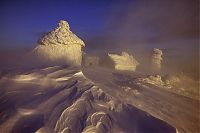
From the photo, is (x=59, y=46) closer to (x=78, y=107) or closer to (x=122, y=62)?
(x=122, y=62)

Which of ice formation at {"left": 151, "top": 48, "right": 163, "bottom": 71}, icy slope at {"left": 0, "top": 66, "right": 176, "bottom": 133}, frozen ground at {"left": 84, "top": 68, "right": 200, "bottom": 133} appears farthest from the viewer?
ice formation at {"left": 151, "top": 48, "right": 163, "bottom": 71}

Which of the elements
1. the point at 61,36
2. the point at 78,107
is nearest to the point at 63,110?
the point at 78,107

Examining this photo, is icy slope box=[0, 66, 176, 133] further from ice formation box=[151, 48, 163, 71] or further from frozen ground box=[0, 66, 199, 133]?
ice formation box=[151, 48, 163, 71]

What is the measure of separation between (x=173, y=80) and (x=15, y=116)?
6697 mm

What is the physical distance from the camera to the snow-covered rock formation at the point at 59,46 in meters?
10.9

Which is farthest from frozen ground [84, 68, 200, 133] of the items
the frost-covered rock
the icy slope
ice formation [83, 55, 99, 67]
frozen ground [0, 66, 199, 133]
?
ice formation [83, 55, 99, 67]

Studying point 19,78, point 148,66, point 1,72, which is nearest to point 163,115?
point 19,78

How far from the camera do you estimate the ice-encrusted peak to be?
11156 mm

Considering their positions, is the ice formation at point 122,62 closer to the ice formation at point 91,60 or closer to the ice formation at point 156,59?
the ice formation at point 91,60

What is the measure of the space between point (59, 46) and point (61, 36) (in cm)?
47

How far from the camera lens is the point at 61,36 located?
11.2m

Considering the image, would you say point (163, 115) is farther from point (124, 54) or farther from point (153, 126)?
point (124, 54)

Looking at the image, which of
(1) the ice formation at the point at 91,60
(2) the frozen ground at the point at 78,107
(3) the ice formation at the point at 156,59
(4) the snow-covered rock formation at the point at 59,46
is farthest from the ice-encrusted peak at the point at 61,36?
(3) the ice formation at the point at 156,59

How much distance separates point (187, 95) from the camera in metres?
8.22
